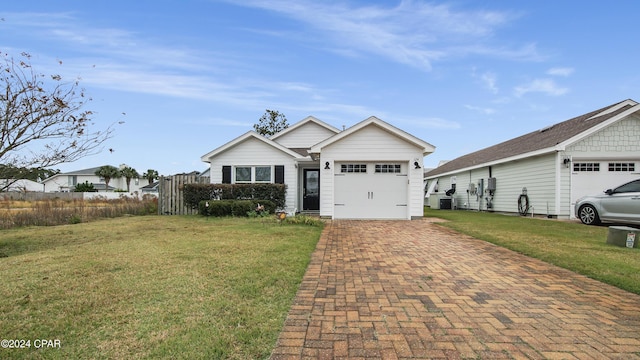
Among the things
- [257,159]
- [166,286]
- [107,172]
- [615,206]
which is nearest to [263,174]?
[257,159]

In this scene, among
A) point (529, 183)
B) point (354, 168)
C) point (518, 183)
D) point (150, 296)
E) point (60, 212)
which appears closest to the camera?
point (150, 296)

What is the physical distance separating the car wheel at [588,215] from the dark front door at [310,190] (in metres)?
10.7

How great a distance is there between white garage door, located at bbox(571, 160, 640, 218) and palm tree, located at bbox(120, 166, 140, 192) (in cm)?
5775

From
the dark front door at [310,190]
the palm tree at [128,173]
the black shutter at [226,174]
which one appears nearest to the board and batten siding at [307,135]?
the dark front door at [310,190]

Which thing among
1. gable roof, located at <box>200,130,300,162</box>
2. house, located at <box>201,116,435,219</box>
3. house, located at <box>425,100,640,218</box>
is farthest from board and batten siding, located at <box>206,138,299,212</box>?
house, located at <box>425,100,640,218</box>

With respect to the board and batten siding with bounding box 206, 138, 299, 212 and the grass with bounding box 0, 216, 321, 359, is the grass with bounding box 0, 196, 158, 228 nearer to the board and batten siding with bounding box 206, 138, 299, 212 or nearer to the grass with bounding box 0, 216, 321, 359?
the board and batten siding with bounding box 206, 138, 299, 212

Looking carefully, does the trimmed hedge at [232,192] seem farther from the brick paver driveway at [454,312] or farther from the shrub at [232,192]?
the brick paver driveway at [454,312]

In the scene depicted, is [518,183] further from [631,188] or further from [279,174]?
[279,174]

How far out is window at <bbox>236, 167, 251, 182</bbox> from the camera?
1524 centimetres

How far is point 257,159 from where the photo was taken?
15188mm

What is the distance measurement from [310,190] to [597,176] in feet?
40.7

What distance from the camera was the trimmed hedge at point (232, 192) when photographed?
47.0 ft

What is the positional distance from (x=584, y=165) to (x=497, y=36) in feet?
21.2

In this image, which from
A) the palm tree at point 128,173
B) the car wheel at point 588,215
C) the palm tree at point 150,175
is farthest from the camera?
the palm tree at point 150,175
